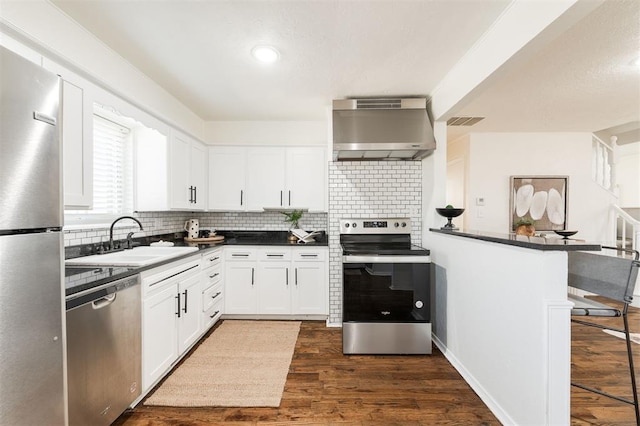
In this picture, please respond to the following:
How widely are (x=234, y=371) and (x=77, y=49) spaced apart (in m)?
2.57

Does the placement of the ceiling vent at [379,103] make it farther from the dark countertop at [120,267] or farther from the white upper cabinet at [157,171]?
the white upper cabinet at [157,171]

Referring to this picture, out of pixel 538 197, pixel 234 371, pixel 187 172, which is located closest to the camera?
pixel 234 371

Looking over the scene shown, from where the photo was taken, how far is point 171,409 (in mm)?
1842

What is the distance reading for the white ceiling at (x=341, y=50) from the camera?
1.66 meters

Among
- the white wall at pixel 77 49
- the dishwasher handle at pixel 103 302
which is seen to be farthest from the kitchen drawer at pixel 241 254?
the dishwasher handle at pixel 103 302

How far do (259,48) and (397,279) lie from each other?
2.25 metres

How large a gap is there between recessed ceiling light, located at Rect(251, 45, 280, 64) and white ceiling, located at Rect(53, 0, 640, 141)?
5cm

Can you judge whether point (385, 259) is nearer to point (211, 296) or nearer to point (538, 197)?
point (211, 296)

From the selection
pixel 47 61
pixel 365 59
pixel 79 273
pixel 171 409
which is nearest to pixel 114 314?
pixel 79 273

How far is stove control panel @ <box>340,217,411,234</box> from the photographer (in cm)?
316

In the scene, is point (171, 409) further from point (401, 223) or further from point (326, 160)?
point (326, 160)

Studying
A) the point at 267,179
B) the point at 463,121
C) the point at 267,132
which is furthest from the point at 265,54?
the point at 463,121

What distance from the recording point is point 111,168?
2.68 m

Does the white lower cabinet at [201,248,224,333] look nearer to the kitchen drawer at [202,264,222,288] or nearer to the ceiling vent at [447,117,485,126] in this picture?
the kitchen drawer at [202,264,222,288]
